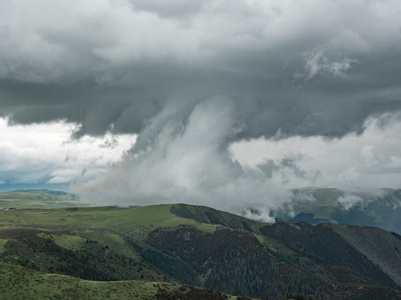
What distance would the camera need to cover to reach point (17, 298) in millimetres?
199125
